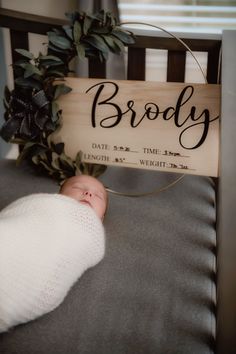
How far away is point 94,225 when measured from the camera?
73cm

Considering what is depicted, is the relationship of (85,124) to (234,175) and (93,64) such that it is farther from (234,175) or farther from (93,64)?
(234,175)

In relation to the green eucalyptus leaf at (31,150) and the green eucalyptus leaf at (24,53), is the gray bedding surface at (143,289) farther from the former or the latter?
the green eucalyptus leaf at (24,53)

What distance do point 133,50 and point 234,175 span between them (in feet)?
1.76

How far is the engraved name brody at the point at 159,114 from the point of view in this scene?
95 cm

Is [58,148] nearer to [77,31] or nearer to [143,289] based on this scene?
[77,31]

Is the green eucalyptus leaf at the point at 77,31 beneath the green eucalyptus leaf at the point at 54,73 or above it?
above

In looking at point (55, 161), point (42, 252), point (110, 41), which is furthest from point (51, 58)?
point (42, 252)

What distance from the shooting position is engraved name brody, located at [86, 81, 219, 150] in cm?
95

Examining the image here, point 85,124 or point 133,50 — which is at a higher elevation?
point 133,50

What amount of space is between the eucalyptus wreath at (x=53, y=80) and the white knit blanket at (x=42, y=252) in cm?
30

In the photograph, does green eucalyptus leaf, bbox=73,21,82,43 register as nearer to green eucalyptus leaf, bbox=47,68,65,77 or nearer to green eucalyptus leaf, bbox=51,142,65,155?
green eucalyptus leaf, bbox=47,68,65,77

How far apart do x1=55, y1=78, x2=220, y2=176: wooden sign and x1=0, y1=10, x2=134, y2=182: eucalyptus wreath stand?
0.04 metres

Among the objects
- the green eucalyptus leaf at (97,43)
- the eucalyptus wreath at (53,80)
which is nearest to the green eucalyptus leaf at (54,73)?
the eucalyptus wreath at (53,80)

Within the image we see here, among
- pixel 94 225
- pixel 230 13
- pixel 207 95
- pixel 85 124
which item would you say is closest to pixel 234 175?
pixel 94 225
